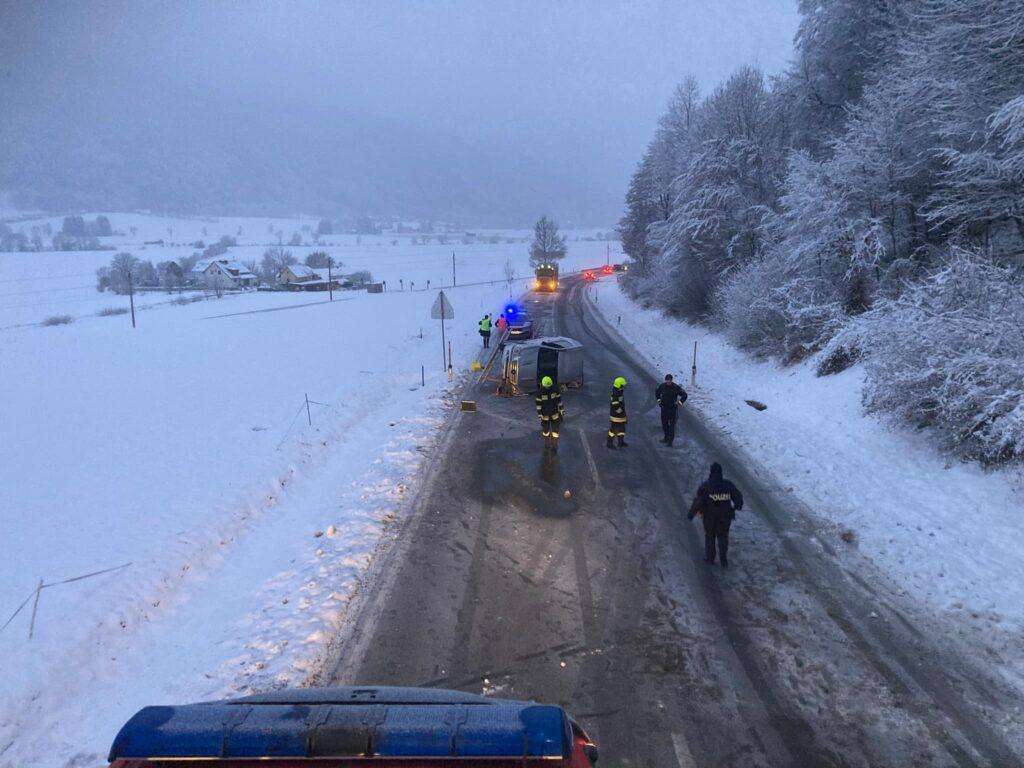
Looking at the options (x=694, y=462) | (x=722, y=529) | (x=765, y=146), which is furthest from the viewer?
(x=765, y=146)

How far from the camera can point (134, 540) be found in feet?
29.1

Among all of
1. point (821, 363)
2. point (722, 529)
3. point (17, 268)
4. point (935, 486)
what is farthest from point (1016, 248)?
point (17, 268)

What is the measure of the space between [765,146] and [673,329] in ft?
33.0

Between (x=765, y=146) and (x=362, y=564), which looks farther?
(x=765, y=146)

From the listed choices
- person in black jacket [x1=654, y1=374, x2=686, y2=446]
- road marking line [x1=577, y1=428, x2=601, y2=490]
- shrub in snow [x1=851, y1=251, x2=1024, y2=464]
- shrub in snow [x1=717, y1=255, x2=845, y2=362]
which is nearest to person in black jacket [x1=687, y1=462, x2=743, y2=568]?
road marking line [x1=577, y1=428, x2=601, y2=490]

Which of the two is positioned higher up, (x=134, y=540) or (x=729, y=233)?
(x=729, y=233)

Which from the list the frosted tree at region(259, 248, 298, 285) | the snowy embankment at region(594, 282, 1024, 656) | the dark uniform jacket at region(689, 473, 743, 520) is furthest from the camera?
the frosted tree at region(259, 248, 298, 285)

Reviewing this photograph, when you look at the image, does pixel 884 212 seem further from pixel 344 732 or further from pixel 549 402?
pixel 344 732

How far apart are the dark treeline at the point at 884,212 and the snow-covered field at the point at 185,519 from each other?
1013 centimetres

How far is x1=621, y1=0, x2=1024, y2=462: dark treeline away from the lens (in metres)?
10.0

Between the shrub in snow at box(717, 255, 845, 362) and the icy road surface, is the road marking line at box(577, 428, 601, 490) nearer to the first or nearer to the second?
the icy road surface

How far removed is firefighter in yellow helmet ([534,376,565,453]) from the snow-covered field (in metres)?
2.75

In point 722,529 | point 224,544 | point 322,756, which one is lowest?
point 224,544

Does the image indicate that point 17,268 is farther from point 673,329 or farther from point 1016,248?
point 1016,248
